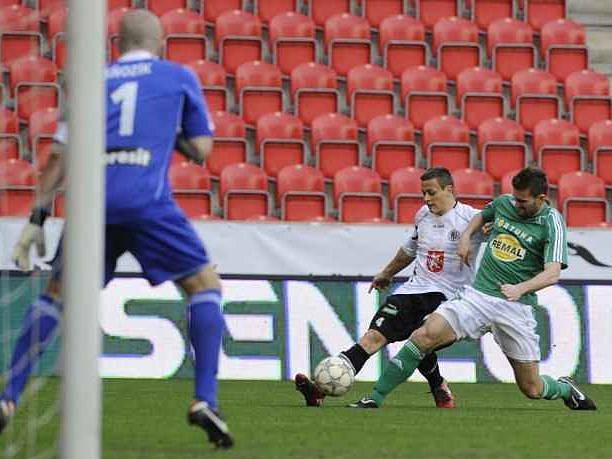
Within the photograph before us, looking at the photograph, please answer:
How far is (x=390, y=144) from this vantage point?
15805 millimetres

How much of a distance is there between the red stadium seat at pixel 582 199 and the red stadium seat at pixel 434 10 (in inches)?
118

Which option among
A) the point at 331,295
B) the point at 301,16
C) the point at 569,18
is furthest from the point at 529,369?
the point at 569,18

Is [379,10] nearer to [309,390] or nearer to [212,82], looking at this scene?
[212,82]

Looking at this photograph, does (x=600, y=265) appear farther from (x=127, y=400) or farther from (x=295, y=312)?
(x=127, y=400)

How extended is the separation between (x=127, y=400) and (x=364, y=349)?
1504mm

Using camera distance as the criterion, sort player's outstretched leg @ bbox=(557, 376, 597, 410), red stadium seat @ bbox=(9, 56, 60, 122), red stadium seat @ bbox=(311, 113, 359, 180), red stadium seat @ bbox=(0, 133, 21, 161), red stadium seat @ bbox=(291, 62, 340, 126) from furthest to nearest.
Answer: red stadium seat @ bbox=(291, 62, 340, 126)
red stadium seat @ bbox=(311, 113, 359, 180)
red stadium seat @ bbox=(0, 133, 21, 161)
red stadium seat @ bbox=(9, 56, 60, 122)
player's outstretched leg @ bbox=(557, 376, 597, 410)

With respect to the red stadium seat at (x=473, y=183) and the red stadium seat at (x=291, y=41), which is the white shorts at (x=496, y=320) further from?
the red stadium seat at (x=291, y=41)

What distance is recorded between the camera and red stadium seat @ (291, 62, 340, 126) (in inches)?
640

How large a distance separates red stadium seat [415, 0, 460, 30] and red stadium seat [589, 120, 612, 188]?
92.7 inches

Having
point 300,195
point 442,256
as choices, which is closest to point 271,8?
point 300,195

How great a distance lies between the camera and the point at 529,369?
9.09m

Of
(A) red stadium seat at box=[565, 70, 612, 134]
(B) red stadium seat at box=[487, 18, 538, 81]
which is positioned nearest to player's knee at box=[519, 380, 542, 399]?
(A) red stadium seat at box=[565, 70, 612, 134]

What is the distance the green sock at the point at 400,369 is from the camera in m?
9.01

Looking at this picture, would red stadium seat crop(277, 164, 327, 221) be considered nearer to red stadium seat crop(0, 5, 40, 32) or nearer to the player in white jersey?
red stadium seat crop(0, 5, 40, 32)
